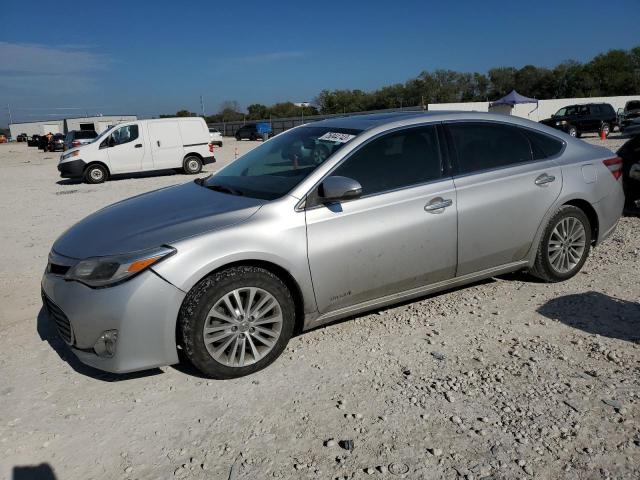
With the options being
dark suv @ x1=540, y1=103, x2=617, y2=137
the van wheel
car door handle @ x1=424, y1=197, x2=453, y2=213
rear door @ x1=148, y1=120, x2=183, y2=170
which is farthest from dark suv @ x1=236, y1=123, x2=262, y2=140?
car door handle @ x1=424, y1=197, x2=453, y2=213

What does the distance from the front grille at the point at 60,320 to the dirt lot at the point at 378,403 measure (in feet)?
1.06

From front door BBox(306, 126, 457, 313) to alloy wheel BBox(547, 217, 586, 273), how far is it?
47.4 inches

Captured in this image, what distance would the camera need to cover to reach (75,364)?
12.0 feet

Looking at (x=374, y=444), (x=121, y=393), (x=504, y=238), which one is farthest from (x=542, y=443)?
(x=121, y=393)

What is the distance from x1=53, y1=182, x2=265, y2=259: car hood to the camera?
128 inches

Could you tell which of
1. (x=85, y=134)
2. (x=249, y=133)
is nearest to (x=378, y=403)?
(x=85, y=134)

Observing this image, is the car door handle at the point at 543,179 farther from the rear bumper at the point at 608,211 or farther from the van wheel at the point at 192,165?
the van wheel at the point at 192,165

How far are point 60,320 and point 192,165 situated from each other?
14415 millimetres

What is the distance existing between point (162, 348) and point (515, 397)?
211 centimetres

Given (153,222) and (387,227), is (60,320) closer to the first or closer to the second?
(153,222)

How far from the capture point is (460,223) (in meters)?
4.04

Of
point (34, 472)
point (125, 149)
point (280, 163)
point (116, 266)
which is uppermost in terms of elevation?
point (125, 149)

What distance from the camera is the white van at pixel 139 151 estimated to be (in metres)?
15.8

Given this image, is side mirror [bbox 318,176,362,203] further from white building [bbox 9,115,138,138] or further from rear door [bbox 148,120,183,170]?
white building [bbox 9,115,138,138]
